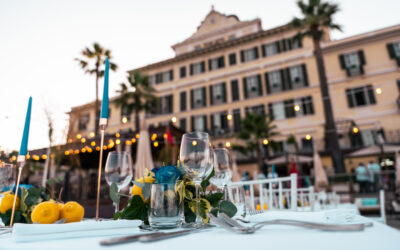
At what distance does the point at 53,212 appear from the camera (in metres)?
1.04

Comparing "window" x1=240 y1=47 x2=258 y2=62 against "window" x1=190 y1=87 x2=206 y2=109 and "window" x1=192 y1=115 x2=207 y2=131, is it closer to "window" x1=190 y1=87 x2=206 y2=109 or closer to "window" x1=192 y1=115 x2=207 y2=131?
"window" x1=190 y1=87 x2=206 y2=109

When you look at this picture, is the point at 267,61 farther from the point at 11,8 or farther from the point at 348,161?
the point at 11,8

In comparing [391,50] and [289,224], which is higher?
[391,50]

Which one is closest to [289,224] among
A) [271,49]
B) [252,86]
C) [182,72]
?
[252,86]

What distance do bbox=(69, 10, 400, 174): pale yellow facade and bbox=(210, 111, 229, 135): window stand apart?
0.29 meters

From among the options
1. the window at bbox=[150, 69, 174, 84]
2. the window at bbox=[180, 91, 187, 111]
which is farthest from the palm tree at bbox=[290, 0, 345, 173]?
the window at bbox=[150, 69, 174, 84]

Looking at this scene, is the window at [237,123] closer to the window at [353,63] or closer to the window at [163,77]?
the window at [163,77]

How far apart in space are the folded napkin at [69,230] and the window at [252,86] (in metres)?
20.2

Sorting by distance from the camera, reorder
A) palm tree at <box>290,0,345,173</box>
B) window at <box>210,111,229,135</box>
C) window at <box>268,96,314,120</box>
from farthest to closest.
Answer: window at <box>210,111,229,135</box>
window at <box>268,96,314,120</box>
palm tree at <box>290,0,345,173</box>

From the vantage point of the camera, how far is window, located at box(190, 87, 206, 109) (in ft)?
71.6

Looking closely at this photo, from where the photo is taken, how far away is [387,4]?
1344 centimetres

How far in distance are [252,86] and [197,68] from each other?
5.57m

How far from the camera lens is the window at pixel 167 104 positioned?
22.9m

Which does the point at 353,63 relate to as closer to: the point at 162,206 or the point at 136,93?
the point at 136,93
